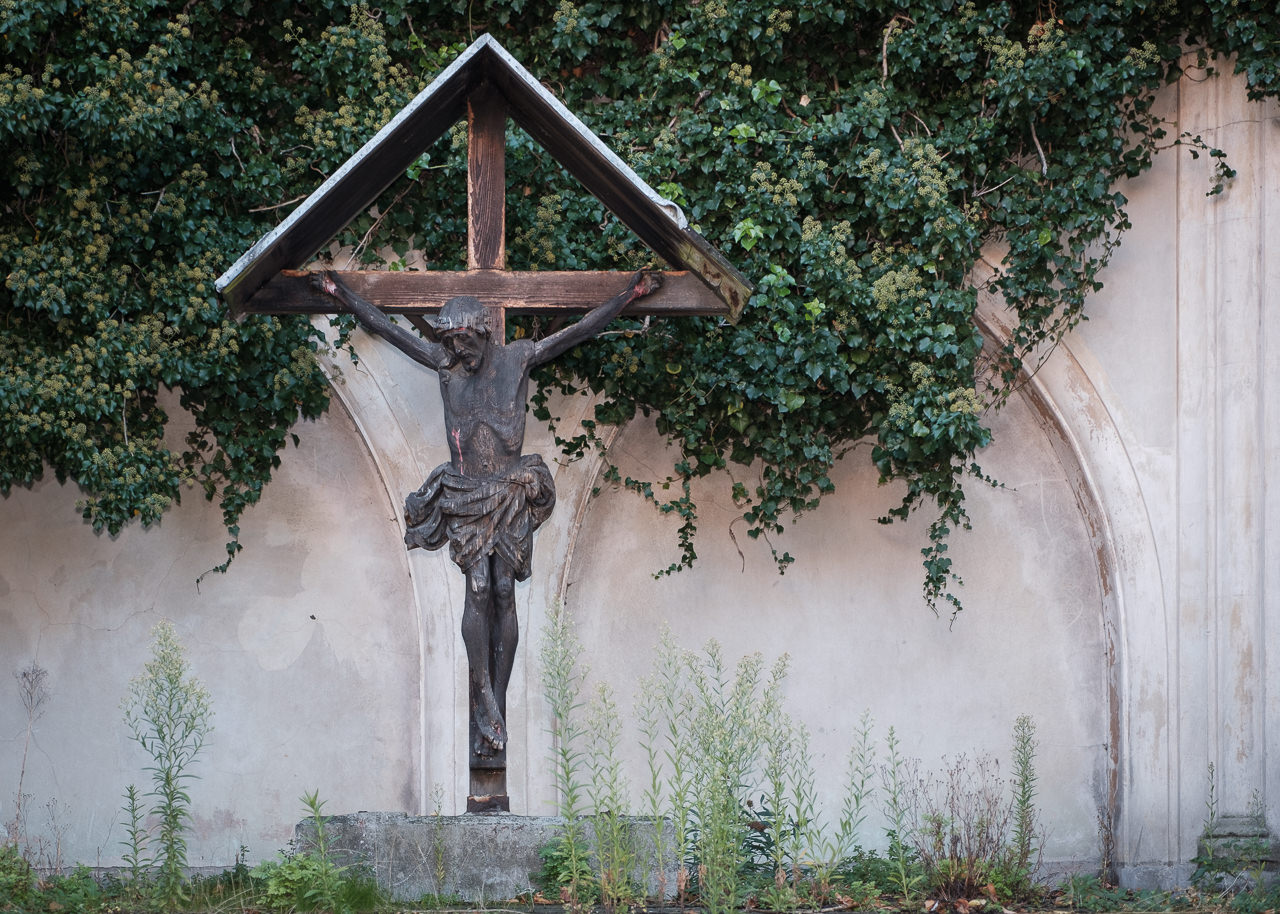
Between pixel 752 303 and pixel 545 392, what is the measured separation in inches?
46.7

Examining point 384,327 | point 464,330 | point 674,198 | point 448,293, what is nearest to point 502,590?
point 464,330

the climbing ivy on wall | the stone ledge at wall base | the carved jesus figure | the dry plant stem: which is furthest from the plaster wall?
the stone ledge at wall base

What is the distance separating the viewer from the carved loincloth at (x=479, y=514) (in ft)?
16.9

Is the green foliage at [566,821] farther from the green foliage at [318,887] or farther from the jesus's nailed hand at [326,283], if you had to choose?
the jesus's nailed hand at [326,283]

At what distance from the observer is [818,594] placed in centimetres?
775

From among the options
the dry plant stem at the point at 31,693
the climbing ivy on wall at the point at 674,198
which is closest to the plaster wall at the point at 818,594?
the dry plant stem at the point at 31,693

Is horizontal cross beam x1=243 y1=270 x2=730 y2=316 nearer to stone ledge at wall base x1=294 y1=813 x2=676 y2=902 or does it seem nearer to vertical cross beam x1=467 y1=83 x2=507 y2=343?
vertical cross beam x1=467 y1=83 x2=507 y2=343

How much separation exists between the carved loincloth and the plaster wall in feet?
7.41

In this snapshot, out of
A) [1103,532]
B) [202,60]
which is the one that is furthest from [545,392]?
[1103,532]

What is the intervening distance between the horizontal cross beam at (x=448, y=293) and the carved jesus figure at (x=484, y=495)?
315mm

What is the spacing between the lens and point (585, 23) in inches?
290

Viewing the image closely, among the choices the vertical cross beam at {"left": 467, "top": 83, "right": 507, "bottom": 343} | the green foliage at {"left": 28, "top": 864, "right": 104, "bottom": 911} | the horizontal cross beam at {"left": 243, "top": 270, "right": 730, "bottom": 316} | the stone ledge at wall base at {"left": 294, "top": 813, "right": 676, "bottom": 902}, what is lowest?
the green foliage at {"left": 28, "top": 864, "right": 104, "bottom": 911}

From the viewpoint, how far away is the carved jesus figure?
514 centimetres

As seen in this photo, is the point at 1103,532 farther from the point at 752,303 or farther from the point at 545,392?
the point at 545,392
